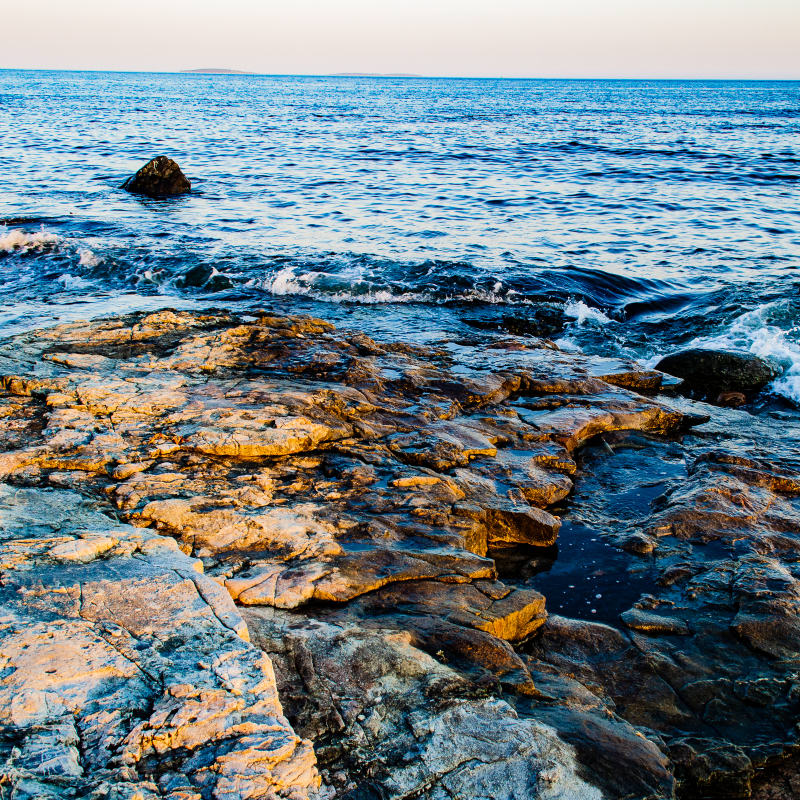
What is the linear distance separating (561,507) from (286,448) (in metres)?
1.96

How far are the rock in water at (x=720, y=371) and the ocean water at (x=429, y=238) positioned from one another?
0.27m

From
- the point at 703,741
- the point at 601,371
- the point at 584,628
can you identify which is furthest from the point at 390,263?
the point at 703,741

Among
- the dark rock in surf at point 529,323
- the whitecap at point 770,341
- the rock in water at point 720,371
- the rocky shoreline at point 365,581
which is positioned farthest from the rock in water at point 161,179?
the rock in water at point 720,371

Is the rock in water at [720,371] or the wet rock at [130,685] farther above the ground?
the wet rock at [130,685]

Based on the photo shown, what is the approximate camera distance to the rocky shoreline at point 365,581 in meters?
2.04

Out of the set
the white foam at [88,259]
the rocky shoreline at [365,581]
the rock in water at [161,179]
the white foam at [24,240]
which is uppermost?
the rock in water at [161,179]

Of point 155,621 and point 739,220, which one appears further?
point 739,220

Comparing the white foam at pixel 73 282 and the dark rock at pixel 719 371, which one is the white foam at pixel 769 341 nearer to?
the dark rock at pixel 719 371

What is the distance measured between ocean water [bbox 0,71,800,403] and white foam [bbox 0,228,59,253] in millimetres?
41

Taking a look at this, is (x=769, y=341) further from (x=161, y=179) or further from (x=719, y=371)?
(x=161, y=179)

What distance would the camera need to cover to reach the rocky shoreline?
2.04 metres

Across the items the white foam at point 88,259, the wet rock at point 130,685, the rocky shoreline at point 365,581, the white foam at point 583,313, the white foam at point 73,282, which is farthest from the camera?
the white foam at point 88,259

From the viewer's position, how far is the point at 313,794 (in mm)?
1914

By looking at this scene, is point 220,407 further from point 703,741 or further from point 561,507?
point 703,741
